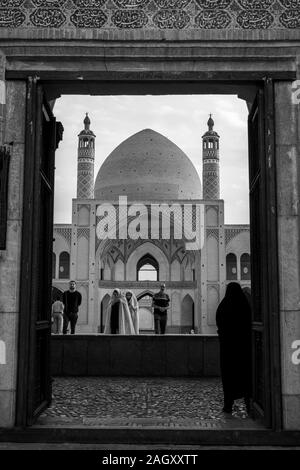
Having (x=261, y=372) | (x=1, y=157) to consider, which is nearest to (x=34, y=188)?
(x=1, y=157)

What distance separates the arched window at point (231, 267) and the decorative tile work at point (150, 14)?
20.0m

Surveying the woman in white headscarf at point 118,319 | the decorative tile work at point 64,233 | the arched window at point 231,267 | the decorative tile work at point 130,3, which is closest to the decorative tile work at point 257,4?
the decorative tile work at point 130,3

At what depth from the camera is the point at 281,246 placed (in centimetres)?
346

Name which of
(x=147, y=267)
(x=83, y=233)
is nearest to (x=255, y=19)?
(x=83, y=233)

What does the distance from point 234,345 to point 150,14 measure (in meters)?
2.26

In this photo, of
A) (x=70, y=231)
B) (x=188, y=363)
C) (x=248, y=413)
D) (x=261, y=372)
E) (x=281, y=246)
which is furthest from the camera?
(x=70, y=231)

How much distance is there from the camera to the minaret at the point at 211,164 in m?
24.9

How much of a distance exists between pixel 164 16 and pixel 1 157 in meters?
1.35

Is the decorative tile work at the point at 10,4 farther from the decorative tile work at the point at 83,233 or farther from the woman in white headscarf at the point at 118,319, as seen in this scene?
the decorative tile work at the point at 83,233

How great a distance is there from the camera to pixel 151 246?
24859 mm

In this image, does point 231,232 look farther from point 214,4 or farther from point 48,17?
point 48,17

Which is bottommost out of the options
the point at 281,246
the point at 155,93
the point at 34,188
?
the point at 281,246

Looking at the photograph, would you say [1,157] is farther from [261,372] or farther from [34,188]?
[261,372]
